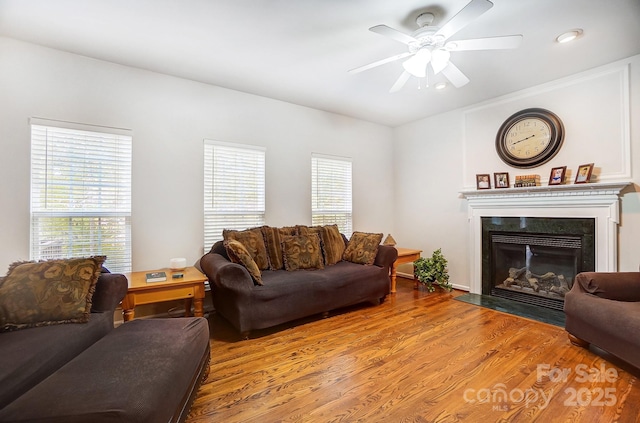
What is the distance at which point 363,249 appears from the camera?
382 centimetres

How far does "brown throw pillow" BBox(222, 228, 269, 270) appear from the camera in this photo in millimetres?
3305

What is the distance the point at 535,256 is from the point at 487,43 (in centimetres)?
291

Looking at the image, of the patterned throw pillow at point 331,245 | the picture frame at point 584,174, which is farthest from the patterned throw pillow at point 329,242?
the picture frame at point 584,174

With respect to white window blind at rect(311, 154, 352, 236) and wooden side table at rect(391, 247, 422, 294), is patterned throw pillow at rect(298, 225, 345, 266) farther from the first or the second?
wooden side table at rect(391, 247, 422, 294)

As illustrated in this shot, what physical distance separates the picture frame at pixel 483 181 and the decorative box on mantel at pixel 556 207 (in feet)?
0.44

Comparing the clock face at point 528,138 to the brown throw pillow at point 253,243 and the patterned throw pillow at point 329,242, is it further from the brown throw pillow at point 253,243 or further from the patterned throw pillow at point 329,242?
the brown throw pillow at point 253,243

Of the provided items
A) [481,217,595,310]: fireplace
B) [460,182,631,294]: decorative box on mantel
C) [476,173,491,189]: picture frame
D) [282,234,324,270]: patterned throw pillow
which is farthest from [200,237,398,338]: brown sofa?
[476,173,491,189]: picture frame

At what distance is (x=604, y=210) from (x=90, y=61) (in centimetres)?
550

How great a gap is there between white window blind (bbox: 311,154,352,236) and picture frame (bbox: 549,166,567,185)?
2633mm

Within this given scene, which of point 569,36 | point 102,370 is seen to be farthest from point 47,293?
point 569,36

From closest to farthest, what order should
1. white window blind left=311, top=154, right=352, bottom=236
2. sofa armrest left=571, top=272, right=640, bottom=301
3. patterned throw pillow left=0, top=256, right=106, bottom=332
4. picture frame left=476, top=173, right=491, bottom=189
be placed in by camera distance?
1. patterned throw pillow left=0, top=256, right=106, bottom=332
2. sofa armrest left=571, top=272, right=640, bottom=301
3. picture frame left=476, top=173, right=491, bottom=189
4. white window blind left=311, top=154, right=352, bottom=236

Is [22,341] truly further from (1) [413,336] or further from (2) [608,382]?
(2) [608,382]

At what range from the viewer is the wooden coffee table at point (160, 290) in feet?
8.14

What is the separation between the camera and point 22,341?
5.21 ft
